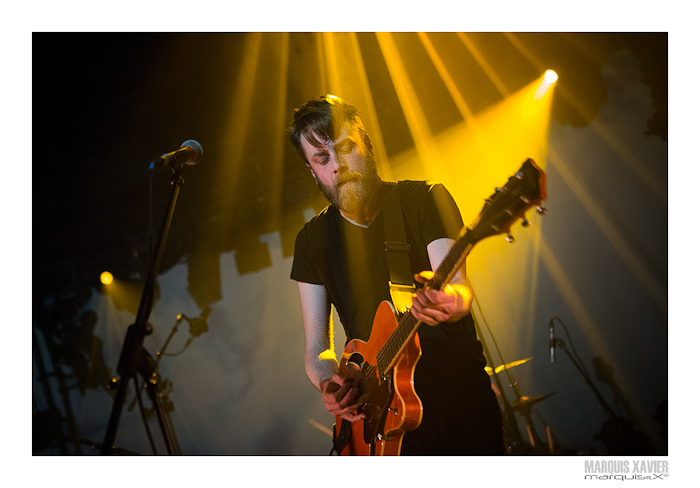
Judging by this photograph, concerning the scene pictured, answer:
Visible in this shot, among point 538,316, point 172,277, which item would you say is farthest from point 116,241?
point 538,316

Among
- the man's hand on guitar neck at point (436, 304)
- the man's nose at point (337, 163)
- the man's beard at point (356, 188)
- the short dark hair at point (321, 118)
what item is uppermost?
the short dark hair at point (321, 118)

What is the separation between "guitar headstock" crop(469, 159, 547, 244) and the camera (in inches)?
43.6

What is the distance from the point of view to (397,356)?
139 centimetres

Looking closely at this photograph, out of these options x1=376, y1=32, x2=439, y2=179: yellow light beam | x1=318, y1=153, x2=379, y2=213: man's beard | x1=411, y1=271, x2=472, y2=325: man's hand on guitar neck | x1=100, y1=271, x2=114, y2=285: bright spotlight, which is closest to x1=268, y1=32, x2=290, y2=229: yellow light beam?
x1=376, y1=32, x2=439, y2=179: yellow light beam

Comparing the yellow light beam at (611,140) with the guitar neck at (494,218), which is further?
the yellow light beam at (611,140)

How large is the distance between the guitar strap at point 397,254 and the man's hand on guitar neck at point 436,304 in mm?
275

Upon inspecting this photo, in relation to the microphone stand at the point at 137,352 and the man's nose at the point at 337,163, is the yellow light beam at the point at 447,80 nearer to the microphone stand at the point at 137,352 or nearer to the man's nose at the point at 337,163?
the man's nose at the point at 337,163

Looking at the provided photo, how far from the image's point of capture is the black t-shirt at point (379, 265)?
1545mm
